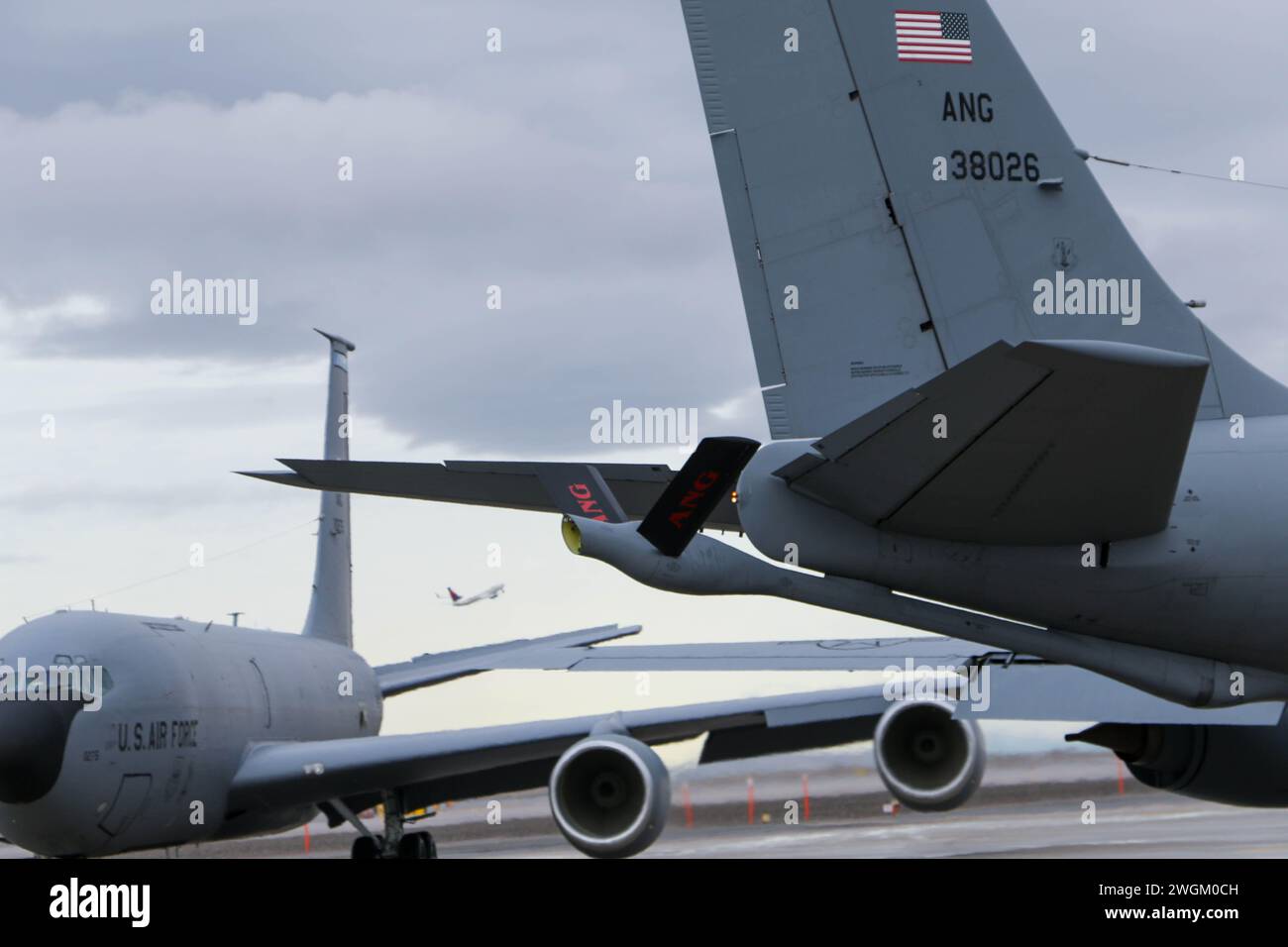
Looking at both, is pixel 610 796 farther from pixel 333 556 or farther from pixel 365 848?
pixel 333 556

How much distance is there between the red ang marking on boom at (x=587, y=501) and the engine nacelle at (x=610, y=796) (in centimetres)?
1166

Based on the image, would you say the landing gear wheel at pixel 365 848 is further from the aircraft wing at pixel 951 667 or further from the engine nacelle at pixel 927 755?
the engine nacelle at pixel 927 755

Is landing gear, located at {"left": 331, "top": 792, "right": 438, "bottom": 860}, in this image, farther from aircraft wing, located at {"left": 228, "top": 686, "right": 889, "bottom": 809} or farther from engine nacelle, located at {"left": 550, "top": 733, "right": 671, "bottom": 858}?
engine nacelle, located at {"left": 550, "top": 733, "right": 671, "bottom": 858}

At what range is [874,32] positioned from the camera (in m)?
9.07

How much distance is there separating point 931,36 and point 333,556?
22300mm

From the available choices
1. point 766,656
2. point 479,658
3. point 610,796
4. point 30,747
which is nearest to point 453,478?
point 766,656

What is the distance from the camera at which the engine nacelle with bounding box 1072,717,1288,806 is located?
39.0 ft

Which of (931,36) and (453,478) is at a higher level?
(931,36)

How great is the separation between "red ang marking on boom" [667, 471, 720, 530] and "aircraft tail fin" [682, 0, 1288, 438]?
2.25 m

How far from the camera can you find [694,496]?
21.7ft

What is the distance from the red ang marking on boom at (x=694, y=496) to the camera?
649 centimetres

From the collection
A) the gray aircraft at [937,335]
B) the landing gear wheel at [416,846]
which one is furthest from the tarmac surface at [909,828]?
the gray aircraft at [937,335]
